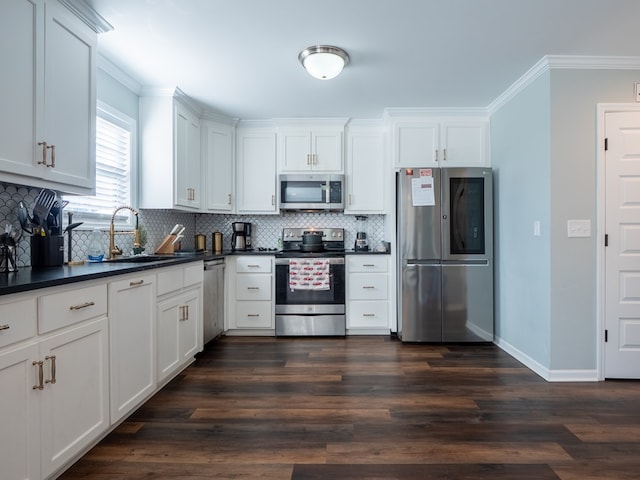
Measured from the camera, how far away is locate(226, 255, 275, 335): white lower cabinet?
386 centimetres

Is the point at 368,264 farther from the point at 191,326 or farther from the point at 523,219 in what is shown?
the point at 191,326

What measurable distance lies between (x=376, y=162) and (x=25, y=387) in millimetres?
3676

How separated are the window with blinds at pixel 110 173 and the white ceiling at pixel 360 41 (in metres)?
0.47

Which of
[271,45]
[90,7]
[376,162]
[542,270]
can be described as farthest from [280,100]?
[542,270]

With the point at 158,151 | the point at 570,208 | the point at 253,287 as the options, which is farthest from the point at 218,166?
the point at 570,208

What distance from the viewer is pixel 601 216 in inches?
104

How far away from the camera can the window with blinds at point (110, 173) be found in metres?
2.67

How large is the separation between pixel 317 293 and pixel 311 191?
1212mm

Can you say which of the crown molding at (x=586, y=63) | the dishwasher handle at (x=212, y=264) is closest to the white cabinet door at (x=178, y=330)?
the dishwasher handle at (x=212, y=264)

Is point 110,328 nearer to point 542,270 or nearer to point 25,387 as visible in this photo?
point 25,387

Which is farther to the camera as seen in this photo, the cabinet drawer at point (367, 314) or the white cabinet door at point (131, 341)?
the cabinet drawer at point (367, 314)

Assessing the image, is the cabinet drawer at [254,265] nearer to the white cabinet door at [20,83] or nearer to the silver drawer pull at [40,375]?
the white cabinet door at [20,83]

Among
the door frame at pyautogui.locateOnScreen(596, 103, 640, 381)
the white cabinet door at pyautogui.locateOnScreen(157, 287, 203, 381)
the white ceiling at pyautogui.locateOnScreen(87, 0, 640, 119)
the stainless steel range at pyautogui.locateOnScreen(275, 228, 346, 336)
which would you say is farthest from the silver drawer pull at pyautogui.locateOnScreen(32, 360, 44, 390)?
the door frame at pyautogui.locateOnScreen(596, 103, 640, 381)

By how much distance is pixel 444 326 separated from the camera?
3.55m
